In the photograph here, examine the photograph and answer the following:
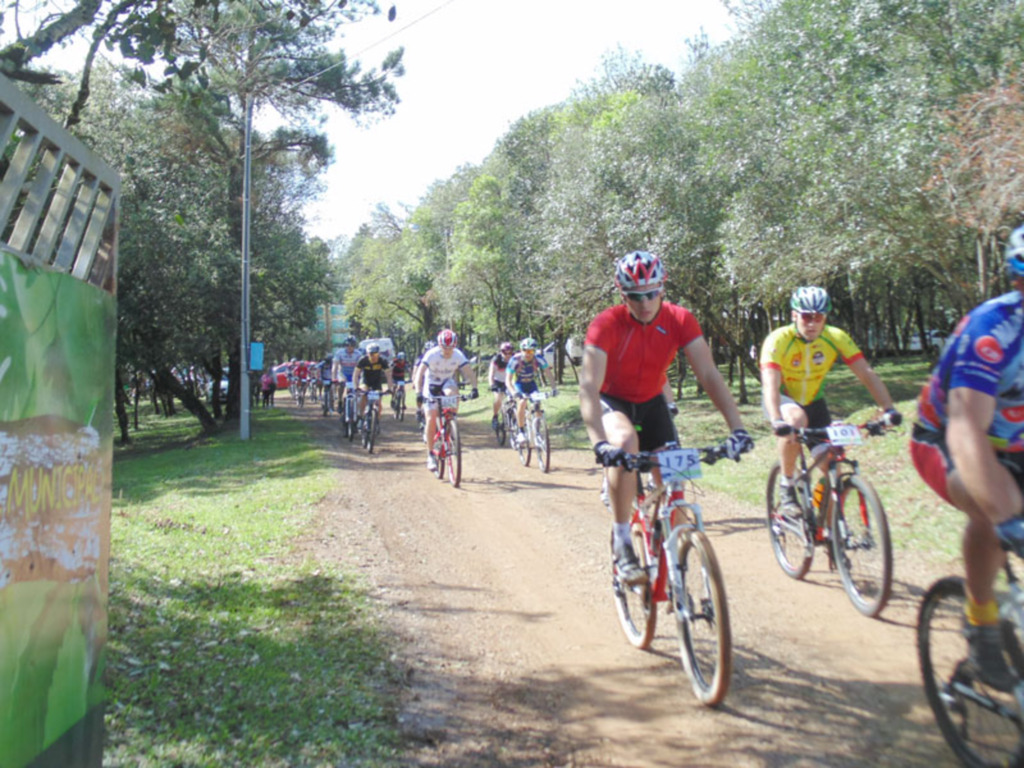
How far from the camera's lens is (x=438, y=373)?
11.8 m

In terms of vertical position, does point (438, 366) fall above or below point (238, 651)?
above

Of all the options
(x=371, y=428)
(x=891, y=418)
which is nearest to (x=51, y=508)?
(x=891, y=418)

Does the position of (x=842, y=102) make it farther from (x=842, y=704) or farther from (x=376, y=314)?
(x=376, y=314)

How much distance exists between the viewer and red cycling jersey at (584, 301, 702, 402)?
4.93 metres

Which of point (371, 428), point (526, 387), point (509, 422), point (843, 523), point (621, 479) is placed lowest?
point (843, 523)

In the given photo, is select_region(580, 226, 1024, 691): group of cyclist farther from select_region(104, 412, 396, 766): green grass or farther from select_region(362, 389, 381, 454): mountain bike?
select_region(362, 389, 381, 454): mountain bike

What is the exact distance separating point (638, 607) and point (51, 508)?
136 inches

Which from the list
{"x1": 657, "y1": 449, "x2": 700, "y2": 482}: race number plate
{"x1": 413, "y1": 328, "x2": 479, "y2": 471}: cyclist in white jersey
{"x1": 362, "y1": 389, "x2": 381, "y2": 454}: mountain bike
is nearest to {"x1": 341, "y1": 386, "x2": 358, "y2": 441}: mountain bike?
{"x1": 362, "y1": 389, "x2": 381, "y2": 454}: mountain bike

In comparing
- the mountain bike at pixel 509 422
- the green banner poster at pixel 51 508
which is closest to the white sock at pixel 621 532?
the green banner poster at pixel 51 508

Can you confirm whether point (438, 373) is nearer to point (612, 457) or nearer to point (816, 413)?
point (816, 413)

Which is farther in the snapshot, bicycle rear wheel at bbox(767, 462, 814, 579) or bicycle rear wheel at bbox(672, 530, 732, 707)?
bicycle rear wheel at bbox(767, 462, 814, 579)

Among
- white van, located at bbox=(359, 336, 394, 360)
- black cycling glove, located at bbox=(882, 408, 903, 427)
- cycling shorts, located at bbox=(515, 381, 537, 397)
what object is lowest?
black cycling glove, located at bbox=(882, 408, 903, 427)

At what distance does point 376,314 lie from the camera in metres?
61.2

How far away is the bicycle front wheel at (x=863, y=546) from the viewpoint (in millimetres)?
4961
